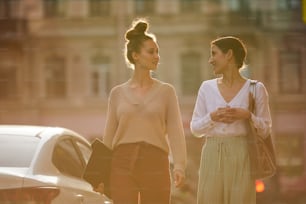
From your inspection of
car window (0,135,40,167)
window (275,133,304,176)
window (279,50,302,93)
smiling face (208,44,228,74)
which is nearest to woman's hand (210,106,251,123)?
smiling face (208,44,228,74)

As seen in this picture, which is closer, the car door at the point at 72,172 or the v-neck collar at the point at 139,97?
the v-neck collar at the point at 139,97

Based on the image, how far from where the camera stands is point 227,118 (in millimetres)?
2486

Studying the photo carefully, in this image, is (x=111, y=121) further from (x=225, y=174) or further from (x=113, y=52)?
(x=113, y=52)

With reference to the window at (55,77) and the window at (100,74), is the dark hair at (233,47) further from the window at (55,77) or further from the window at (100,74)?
the window at (55,77)

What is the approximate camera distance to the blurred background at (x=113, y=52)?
1464 centimetres

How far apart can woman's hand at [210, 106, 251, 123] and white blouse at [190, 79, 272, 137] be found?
2cm

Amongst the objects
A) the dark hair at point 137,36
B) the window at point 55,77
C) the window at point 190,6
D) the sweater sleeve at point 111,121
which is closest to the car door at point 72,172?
the sweater sleeve at point 111,121

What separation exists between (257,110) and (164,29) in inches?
478

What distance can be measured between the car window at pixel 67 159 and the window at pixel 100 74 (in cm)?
1177

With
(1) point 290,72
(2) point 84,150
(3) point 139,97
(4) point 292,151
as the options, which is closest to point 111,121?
(3) point 139,97

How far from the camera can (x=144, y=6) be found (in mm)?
15414

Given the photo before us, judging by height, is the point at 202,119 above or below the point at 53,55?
above

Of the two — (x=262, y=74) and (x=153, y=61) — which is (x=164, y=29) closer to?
(x=262, y=74)

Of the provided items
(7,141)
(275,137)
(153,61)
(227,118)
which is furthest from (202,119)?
(275,137)
